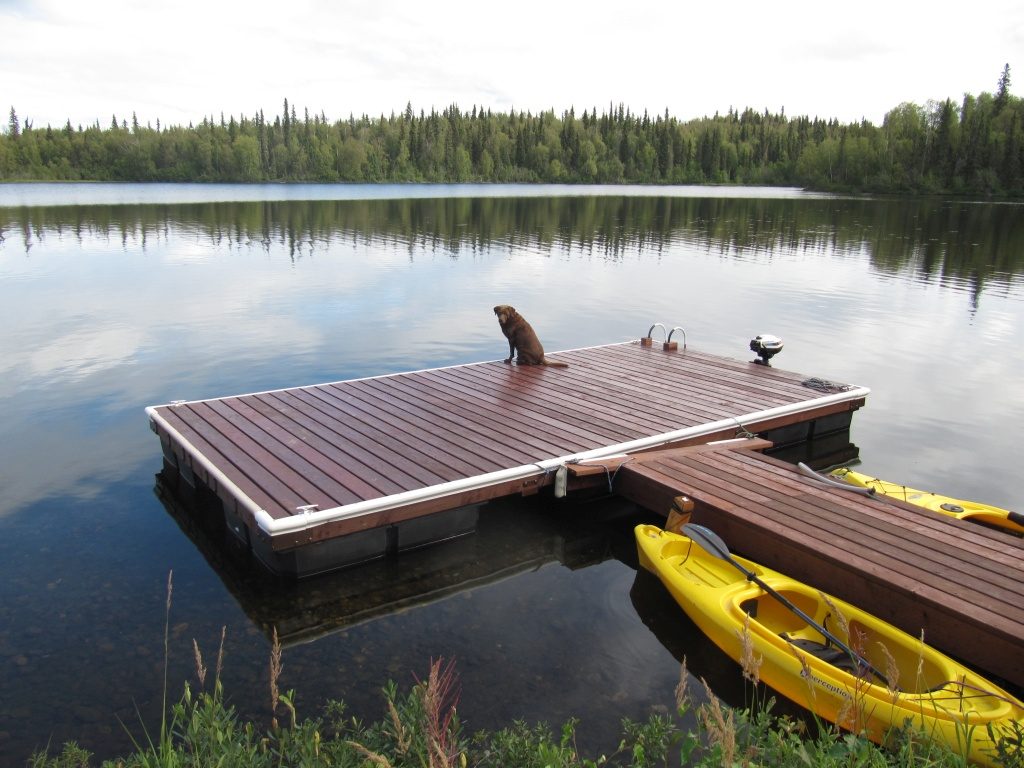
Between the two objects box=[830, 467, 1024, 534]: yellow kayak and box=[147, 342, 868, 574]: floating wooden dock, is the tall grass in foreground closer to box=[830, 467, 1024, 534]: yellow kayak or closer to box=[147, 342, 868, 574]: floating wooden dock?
box=[147, 342, 868, 574]: floating wooden dock

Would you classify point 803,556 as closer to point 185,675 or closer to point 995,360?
point 185,675

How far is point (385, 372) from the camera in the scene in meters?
13.4

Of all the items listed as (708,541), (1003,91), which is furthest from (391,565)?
(1003,91)

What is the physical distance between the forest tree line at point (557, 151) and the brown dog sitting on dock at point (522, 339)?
89805 millimetres

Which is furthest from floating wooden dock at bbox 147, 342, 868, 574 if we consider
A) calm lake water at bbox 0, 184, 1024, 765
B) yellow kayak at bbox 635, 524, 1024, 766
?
yellow kayak at bbox 635, 524, 1024, 766

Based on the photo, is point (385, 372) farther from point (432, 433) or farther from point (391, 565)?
point (391, 565)

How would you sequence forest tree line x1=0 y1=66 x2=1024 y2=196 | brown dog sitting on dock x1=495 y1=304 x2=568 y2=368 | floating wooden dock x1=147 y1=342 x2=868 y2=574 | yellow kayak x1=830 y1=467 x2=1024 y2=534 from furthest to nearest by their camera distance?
1. forest tree line x1=0 y1=66 x2=1024 y2=196
2. brown dog sitting on dock x1=495 y1=304 x2=568 y2=368
3. yellow kayak x1=830 y1=467 x2=1024 y2=534
4. floating wooden dock x1=147 y1=342 x2=868 y2=574

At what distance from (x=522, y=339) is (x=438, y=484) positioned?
4688mm

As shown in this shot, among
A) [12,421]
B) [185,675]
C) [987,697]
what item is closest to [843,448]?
[987,697]

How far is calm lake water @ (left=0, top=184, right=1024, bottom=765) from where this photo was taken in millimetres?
5332

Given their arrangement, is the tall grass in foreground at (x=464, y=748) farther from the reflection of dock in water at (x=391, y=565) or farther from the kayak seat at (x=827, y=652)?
the reflection of dock in water at (x=391, y=565)

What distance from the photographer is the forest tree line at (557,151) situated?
91.7 meters

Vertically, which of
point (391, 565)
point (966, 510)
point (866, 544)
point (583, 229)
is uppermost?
point (583, 229)

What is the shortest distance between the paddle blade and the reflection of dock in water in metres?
1.52
